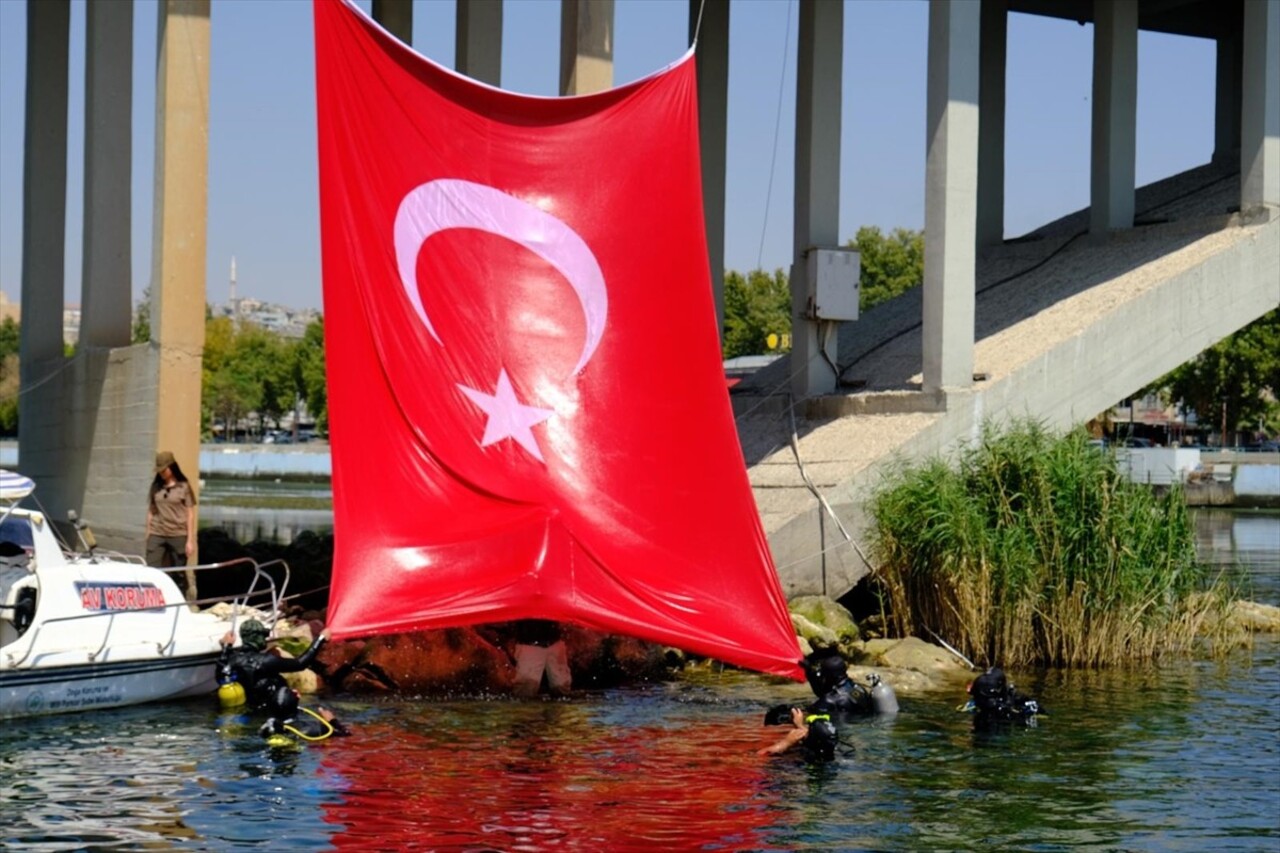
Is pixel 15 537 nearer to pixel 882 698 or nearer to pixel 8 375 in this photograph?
pixel 882 698

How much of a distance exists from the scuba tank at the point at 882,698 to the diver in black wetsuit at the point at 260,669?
4625mm

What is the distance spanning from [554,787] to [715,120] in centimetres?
1859

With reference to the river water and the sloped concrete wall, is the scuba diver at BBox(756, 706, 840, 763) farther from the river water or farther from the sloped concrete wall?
the sloped concrete wall

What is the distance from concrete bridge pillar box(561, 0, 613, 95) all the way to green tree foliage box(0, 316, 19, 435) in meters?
66.9

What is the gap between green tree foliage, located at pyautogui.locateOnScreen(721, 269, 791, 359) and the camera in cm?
8125

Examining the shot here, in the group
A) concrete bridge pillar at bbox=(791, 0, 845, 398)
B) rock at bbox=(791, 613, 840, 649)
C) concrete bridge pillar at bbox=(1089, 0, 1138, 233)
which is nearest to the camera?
rock at bbox=(791, 613, 840, 649)

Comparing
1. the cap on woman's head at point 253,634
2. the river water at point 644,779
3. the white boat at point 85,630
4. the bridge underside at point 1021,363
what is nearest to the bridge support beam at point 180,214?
the white boat at point 85,630

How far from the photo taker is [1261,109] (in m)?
24.9

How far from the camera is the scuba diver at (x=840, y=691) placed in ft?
47.5

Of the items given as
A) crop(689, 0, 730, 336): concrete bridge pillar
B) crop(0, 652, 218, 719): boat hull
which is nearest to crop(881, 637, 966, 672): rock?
crop(0, 652, 218, 719): boat hull

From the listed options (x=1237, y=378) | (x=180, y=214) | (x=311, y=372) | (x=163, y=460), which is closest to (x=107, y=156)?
(x=180, y=214)

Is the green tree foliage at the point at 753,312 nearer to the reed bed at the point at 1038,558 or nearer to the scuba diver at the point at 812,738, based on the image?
the reed bed at the point at 1038,558

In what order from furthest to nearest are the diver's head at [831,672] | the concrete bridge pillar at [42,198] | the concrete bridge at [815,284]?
1. the concrete bridge pillar at [42,198]
2. the concrete bridge at [815,284]
3. the diver's head at [831,672]

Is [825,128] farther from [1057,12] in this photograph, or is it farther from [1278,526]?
[1278,526]
